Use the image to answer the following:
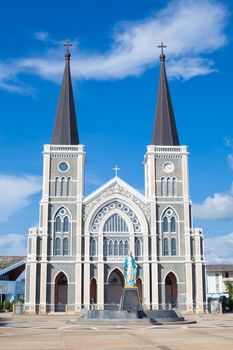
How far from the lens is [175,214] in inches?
2463

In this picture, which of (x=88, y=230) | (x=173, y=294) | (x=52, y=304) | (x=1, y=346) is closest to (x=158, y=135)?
(x=88, y=230)

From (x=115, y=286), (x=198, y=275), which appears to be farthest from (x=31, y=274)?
(x=198, y=275)

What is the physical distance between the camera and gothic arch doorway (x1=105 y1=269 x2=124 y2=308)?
61.1 metres

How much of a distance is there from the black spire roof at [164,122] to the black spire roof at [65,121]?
10304 mm

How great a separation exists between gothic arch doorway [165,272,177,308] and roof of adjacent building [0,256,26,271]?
27390 millimetres

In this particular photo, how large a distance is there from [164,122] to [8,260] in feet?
113

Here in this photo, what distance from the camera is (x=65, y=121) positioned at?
64.4 meters


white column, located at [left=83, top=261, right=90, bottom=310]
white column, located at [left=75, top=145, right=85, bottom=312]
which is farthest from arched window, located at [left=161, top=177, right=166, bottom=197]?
white column, located at [left=83, top=261, right=90, bottom=310]

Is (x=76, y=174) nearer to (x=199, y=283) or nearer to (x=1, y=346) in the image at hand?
(x=199, y=283)

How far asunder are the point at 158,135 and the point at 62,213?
51.2 feet

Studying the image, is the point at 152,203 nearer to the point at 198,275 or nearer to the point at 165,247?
the point at 165,247

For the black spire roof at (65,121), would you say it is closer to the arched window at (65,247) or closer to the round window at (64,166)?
the round window at (64,166)

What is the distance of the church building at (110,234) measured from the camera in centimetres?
5941

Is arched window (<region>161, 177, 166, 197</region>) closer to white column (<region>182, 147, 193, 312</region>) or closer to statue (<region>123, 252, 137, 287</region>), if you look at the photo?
white column (<region>182, 147, 193, 312</region>)
